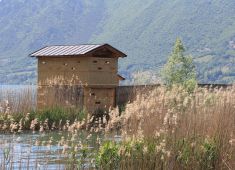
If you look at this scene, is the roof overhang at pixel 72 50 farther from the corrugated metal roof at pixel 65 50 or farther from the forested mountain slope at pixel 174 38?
the forested mountain slope at pixel 174 38

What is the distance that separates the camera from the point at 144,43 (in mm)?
171000

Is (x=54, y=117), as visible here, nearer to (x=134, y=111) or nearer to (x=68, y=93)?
(x=68, y=93)

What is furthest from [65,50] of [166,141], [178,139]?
[166,141]

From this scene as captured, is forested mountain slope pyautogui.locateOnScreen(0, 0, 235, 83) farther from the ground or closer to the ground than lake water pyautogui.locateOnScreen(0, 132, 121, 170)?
farther from the ground

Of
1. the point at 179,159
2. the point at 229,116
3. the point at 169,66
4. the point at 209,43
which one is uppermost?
the point at 209,43

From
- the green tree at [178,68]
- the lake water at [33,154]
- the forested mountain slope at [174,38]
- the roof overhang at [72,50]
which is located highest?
the forested mountain slope at [174,38]

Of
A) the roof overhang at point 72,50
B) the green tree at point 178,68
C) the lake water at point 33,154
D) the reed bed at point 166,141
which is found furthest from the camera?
the green tree at point 178,68

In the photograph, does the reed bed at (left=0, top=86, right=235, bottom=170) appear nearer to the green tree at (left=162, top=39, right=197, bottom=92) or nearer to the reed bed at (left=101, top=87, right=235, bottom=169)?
the reed bed at (left=101, top=87, right=235, bottom=169)

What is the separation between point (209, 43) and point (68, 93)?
459ft

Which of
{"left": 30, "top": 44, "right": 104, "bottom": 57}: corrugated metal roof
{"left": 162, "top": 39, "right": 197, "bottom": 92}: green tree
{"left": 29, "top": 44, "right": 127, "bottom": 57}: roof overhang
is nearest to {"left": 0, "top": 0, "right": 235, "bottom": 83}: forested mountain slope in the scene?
{"left": 162, "top": 39, "right": 197, "bottom": 92}: green tree

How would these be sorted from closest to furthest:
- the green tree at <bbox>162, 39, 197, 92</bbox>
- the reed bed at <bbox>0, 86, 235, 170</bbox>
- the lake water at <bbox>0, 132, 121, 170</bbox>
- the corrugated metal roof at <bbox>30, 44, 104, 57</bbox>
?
1. the lake water at <bbox>0, 132, 121, 170</bbox>
2. the reed bed at <bbox>0, 86, 235, 170</bbox>
3. the corrugated metal roof at <bbox>30, 44, 104, 57</bbox>
4. the green tree at <bbox>162, 39, 197, 92</bbox>

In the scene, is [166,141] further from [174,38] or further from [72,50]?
[174,38]

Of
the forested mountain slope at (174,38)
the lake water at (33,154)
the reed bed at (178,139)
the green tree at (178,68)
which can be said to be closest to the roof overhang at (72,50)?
the green tree at (178,68)

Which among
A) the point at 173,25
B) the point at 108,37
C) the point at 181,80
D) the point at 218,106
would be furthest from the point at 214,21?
the point at 218,106
